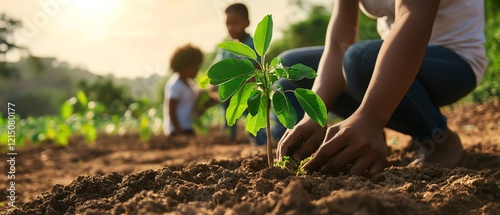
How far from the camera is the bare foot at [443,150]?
7.43 ft

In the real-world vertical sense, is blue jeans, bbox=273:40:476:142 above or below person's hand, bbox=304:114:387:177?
above

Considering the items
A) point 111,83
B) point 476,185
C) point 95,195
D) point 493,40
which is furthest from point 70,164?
point 111,83

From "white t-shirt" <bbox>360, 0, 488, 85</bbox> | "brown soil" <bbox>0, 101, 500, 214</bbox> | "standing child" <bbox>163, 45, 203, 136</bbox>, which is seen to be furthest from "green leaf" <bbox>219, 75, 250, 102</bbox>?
"standing child" <bbox>163, 45, 203, 136</bbox>

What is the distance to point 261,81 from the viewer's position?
5.08 ft

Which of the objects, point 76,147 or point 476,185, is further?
point 76,147

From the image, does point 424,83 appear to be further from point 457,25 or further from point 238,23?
point 238,23

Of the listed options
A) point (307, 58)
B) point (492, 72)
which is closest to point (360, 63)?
point (307, 58)

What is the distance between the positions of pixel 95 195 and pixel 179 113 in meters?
4.64

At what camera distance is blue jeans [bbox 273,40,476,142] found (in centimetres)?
216

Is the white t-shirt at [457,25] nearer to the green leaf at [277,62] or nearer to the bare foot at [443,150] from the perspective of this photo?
the bare foot at [443,150]

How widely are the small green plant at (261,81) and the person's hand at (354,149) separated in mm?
85

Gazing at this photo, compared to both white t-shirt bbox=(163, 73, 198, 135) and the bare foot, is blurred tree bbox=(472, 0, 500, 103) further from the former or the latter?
the bare foot

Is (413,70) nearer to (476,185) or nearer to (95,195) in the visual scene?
(476,185)

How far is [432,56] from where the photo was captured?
7.36ft
